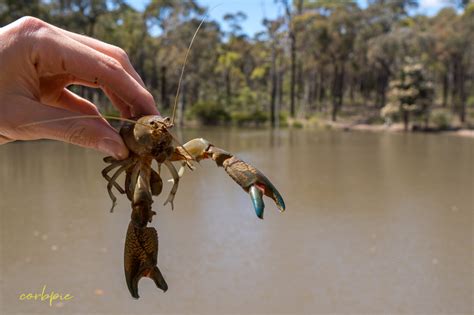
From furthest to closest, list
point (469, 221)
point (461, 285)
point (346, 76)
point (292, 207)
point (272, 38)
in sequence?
point (346, 76) < point (272, 38) < point (292, 207) < point (469, 221) < point (461, 285)

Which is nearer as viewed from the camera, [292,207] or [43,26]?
[43,26]

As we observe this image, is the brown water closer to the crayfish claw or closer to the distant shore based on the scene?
the crayfish claw

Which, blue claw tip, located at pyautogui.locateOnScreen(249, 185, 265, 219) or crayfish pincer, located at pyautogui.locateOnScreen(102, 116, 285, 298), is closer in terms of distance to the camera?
blue claw tip, located at pyautogui.locateOnScreen(249, 185, 265, 219)

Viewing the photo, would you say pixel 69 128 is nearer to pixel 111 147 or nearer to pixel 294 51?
pixel 111 147

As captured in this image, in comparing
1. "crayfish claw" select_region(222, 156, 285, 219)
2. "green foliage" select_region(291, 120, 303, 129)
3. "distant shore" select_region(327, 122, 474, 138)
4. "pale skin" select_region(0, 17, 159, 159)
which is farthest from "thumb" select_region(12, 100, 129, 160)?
"green foliage" select_region(291, 120, 303, 129)

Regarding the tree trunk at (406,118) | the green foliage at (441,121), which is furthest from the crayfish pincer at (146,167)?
the green foliage at (441,121)

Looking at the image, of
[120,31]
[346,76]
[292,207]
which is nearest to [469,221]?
[292,207]

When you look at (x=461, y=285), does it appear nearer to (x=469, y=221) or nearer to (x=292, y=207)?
(x=469, y=221)
